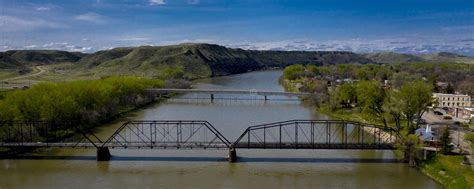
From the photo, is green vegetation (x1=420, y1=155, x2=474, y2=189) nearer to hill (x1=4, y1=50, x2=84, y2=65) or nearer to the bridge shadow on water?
the bridge shadow on water

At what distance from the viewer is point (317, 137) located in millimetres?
40500

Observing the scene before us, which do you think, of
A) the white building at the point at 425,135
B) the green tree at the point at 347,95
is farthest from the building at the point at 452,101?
the white building at the point at 425,135

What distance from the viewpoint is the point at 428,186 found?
86.1 feet

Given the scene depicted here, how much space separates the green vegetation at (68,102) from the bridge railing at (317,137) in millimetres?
16441

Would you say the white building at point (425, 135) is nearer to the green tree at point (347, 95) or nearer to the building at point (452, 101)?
the green tree at point (347, 95)

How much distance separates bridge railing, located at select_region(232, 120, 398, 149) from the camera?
30.6 m

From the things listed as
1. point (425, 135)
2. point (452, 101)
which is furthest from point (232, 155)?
point (452, 101)

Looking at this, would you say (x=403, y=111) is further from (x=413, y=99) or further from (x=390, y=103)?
(x=390, y=103)

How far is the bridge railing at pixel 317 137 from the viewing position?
3062 cm

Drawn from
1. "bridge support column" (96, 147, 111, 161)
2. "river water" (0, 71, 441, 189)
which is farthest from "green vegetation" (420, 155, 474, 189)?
"bridge support column" (96, 147, 111, 161)

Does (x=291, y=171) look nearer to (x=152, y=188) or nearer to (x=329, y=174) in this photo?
(x=329, y=174)

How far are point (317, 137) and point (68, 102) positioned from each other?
23.3 m

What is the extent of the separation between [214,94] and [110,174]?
2212 inches

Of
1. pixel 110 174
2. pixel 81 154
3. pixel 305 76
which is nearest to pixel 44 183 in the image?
pixel 110 174
